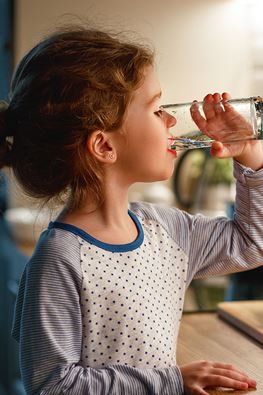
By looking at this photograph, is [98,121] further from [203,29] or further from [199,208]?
[199,208]

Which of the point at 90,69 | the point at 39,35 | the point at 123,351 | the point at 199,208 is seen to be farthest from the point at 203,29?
the point at 123,351

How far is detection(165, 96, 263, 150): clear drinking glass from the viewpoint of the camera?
1.16 metres

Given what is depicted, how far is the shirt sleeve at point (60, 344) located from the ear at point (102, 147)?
149mm

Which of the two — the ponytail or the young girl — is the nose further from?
the ponytail

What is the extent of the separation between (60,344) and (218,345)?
0.35 metres

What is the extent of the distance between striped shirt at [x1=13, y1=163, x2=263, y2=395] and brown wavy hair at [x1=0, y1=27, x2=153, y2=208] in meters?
0.08

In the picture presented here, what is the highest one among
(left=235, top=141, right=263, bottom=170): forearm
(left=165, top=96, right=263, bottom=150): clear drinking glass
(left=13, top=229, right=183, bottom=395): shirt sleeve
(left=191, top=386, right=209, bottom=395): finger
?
(left=165, top=96, right=263, bottom=150): clear drinking glass

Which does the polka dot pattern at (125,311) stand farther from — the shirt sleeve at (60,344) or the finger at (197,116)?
the finger at (197,116)

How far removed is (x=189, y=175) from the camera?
2.78 m

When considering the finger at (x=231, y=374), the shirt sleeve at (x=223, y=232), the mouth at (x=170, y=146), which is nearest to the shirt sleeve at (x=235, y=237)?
the shirt sleeve at (x=223, y=232)

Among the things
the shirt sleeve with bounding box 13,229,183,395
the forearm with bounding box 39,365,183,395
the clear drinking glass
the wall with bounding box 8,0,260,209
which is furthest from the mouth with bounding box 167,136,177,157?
the wall with bounding box 8,0,260,209

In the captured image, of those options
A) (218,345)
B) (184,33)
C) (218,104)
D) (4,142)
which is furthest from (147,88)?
(184,33)

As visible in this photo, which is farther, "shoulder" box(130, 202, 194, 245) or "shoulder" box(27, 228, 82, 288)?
"shoulder" box(130, 202, 194, 245)

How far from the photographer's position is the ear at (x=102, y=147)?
1.10 m
